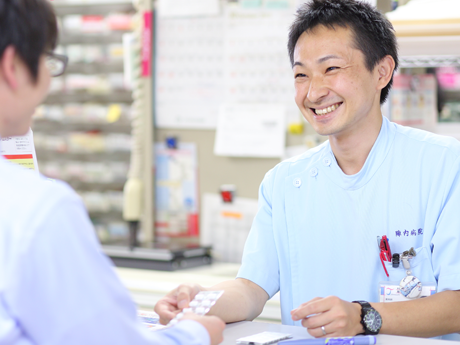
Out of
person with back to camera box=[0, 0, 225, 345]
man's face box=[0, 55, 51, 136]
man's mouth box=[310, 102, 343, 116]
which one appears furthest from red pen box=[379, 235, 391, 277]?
man's face box=[0, 55, 51, 136]

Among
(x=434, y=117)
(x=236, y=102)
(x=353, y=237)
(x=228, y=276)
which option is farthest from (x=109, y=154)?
(x=353, y=237)

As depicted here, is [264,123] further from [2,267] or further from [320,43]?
[2,267]

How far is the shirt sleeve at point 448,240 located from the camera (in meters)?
1.32

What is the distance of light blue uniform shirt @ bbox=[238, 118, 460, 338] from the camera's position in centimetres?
139

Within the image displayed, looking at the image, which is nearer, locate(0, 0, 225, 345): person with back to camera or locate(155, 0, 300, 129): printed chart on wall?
locate(0, 0, 225, 345): person with back to camera

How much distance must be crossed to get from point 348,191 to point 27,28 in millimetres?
1008

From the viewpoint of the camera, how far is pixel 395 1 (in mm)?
1988

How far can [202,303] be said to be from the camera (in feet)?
3.78

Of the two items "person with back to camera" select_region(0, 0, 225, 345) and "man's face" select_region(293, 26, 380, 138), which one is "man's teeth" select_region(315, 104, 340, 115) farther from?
"person with back to camera" select_region(0, 0, 225, 345)

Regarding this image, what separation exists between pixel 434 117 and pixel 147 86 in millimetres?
1296

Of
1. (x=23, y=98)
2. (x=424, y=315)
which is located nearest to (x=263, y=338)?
(x=424, y=315)

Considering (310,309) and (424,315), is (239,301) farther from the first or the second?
(424,315)

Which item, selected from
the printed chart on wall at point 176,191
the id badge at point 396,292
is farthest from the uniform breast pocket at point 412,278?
the printed chart on wall at point 176,191

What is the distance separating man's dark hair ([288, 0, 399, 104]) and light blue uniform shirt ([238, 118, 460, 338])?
196mm
